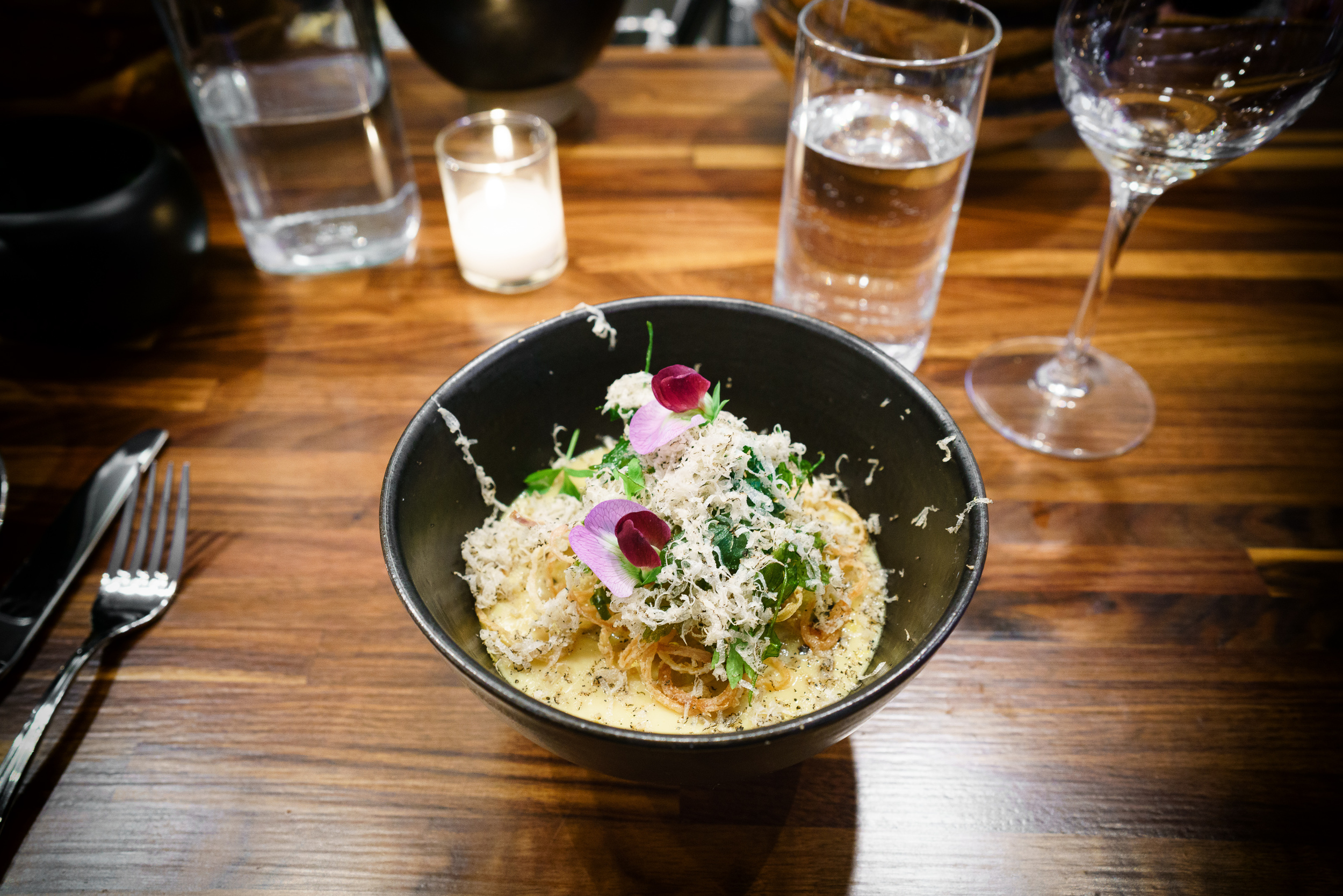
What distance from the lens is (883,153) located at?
1026 millimetres

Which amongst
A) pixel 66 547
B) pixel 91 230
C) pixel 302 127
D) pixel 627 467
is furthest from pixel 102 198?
pixel 627 467

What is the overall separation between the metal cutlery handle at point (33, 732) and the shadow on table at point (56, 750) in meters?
0.01

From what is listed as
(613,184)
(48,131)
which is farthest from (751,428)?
(48,131)

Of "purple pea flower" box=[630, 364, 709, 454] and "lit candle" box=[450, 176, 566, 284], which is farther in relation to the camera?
"lit candle" box=[450, 176, 566, 284]

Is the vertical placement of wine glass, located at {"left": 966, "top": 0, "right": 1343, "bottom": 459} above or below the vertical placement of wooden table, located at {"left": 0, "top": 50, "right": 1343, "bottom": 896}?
above

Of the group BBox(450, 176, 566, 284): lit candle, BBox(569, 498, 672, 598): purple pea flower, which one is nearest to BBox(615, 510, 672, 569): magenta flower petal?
BBox(569, 498, 672, 598): purple pea flower

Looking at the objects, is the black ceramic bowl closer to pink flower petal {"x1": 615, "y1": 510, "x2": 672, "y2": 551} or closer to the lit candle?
pink flower petal {"x1": 615, "y1": 510, "x2": 672, "y2": 551}

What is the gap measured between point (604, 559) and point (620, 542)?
0.02 metres

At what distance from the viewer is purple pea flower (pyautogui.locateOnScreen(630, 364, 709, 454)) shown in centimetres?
74

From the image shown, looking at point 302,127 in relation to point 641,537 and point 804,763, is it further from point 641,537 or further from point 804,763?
point 804,763

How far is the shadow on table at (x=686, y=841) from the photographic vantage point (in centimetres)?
70

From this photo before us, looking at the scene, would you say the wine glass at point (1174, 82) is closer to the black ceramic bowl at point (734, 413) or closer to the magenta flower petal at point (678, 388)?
the black ceramic bowl at point (734, 413)

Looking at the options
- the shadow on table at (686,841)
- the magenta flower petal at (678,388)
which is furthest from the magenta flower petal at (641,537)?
the shadow on table at (686,841)

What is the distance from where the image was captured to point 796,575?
2.37 feet
